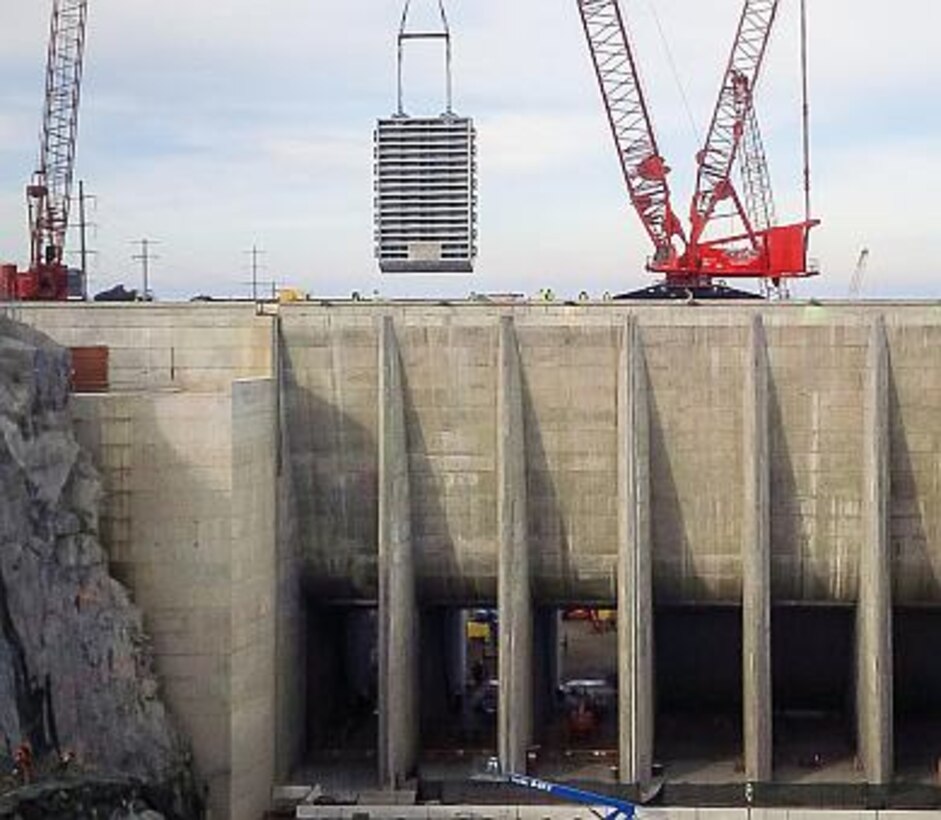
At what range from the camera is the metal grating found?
73062 mm

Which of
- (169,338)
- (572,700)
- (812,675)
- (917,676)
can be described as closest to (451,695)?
(572,700)

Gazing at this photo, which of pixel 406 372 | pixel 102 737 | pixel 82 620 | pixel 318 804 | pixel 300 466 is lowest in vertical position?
pixel 318 804

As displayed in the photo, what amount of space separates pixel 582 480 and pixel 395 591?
8007 mm

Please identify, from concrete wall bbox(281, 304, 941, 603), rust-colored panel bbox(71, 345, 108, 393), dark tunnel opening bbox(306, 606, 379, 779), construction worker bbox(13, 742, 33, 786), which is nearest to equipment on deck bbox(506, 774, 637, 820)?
dark tunnel opening bbox(306, 606, 379, 779)

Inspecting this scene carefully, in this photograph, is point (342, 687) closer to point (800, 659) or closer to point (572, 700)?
point (572, 700)

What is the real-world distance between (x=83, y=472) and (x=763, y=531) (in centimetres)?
2307

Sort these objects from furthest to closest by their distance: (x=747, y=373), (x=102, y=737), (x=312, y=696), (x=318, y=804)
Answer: (x=312, y=696) < (x=747, y=373) < (x=318, y=804) < (x=102, y=737)

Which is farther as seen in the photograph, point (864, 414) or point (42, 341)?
point (864, 414)

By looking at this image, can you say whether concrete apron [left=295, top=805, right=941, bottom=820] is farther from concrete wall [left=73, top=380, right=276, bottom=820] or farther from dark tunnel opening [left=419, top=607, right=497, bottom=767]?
dark tunnel opening [left=419, top=607, right=497, bottom=767]

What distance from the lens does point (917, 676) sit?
59812mm

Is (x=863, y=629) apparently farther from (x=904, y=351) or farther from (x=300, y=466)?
(x=300, y=466)

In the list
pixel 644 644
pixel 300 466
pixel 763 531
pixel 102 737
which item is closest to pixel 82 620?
pixel 102 737

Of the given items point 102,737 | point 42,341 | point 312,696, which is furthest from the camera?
point 312,696

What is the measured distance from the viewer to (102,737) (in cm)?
4184
